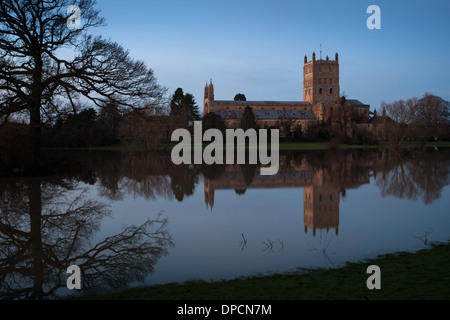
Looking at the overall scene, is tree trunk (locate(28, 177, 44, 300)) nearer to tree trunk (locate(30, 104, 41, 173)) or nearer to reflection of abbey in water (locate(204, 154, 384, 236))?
tree trunk (locate(30, 104, 41, 173))

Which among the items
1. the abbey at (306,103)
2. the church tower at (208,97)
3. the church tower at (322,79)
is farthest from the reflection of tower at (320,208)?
the church tower at (322,79)

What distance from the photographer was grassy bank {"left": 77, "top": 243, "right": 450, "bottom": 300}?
504 cm

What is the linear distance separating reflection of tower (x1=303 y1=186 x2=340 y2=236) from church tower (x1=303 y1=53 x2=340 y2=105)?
8958cm

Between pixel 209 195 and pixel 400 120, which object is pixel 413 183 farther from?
pixel 400 120

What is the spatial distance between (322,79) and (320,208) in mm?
96039

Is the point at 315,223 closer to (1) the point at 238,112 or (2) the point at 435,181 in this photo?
(2) the point at 435,181

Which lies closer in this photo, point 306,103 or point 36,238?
point 36,238

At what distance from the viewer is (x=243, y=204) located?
12523 mm

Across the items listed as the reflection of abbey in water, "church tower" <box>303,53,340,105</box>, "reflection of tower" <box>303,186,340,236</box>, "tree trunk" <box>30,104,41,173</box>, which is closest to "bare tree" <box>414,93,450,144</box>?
"church tower" <box>303,53,340,105</box>

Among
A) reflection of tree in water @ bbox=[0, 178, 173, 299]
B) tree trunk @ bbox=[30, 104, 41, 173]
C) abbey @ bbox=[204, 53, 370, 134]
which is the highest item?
abbey @ bbox=[204, 53, 370, 134]

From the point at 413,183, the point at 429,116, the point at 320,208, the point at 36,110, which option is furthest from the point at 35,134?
the point at 429,116

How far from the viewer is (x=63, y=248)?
7781mm

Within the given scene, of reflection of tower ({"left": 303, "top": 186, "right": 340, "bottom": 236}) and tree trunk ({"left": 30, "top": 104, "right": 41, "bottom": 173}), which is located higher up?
tree trunk ({"left": 30, "top": 104, "right": 41, "bottom": 173})
